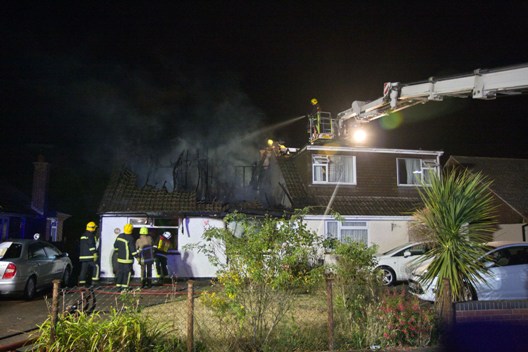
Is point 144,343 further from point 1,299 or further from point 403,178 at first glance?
point 403,178

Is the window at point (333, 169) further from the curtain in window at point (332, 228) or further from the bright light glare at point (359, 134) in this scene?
the bright light glare at point (359, 134)

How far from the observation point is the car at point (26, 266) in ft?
32.1

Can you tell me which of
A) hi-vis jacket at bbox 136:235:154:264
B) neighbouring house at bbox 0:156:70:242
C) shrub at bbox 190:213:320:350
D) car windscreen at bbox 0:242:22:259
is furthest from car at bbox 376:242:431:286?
neighbouring house at bbox 0:156:70:242

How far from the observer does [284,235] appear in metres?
6.04

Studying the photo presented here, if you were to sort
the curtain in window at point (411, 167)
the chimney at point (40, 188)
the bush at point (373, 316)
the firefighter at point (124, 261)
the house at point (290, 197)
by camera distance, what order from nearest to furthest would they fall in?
the bush at point (373, 316) → the firefighter at point (124, 261) → the house at point (290, 197) → the curtain in window at point (411, 167) → the chimney at point (40, 188)

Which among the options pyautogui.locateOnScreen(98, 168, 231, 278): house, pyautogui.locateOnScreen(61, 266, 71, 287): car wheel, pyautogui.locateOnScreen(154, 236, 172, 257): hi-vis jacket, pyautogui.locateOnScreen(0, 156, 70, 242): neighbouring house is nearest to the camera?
pyautogui.locateOnScreen(61, 266, 71, 287): car wheel

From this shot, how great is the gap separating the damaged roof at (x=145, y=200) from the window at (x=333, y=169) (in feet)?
17.2

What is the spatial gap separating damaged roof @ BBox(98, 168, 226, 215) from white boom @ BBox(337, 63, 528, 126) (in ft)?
19.2

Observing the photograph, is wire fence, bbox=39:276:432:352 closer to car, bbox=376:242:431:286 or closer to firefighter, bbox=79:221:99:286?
A: firefighter, bbox=79:221:99:286

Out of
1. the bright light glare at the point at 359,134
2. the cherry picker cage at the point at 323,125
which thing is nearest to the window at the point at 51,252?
the cherry picker cage at the point at 323,125

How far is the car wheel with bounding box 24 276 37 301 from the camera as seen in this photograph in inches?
404

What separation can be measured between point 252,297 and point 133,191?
1066cm

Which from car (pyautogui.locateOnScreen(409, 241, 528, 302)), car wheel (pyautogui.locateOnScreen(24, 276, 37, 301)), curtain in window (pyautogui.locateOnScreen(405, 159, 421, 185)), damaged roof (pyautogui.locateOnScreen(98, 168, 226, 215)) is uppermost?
curtain in window (pyautogui.locateOnScreen(405, 159, 421, 185))

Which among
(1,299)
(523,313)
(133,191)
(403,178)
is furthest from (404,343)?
(403,178)
